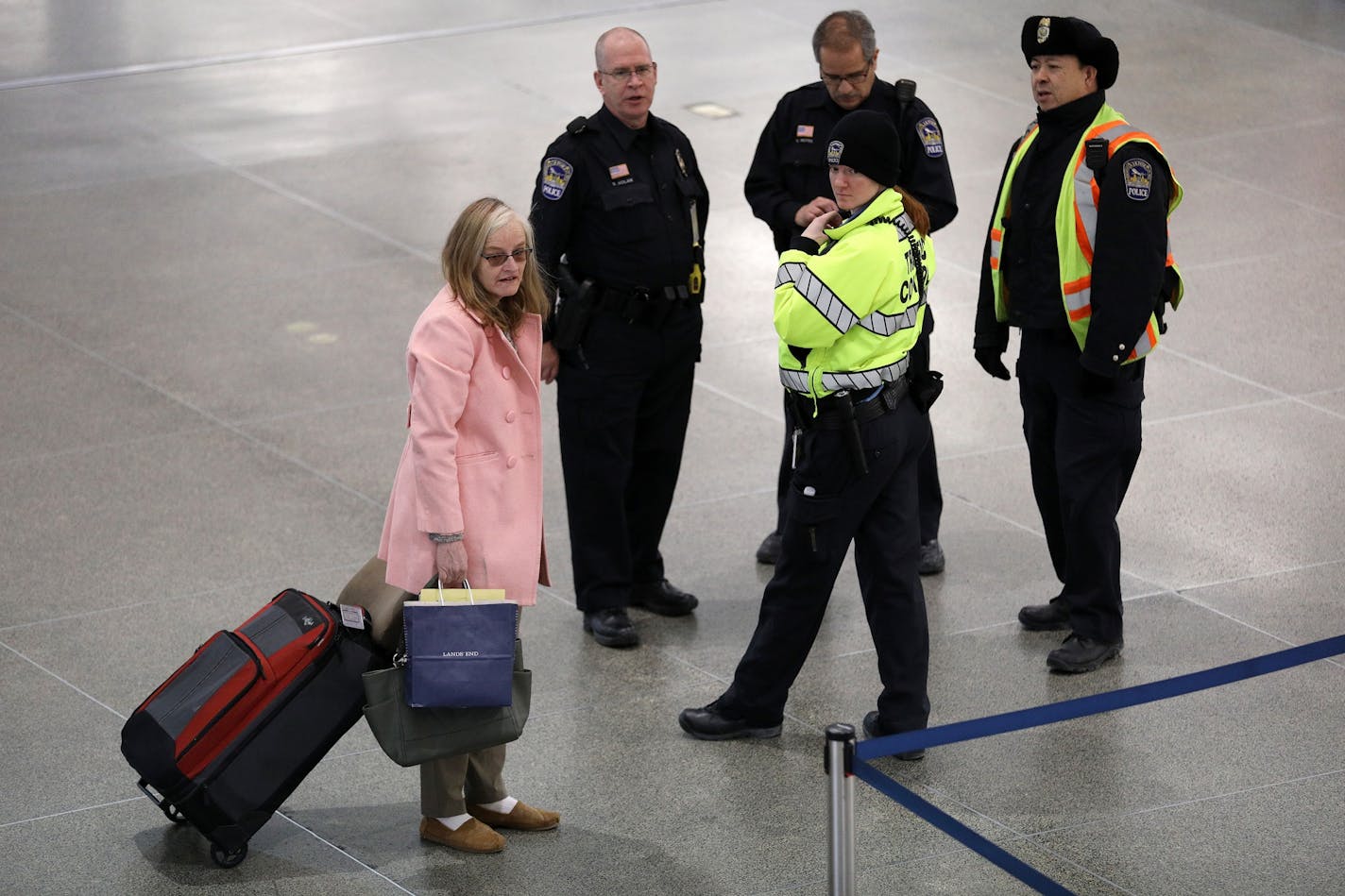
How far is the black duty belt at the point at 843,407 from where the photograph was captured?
5.06 meters

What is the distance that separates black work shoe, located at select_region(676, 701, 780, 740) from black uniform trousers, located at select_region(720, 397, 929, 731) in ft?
0.10

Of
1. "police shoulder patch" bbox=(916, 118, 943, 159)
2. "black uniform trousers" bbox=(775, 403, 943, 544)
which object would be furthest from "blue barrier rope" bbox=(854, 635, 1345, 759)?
"police shoulder patch" bbox=(916, 118, 943, 159)

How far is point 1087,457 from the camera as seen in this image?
575 cm

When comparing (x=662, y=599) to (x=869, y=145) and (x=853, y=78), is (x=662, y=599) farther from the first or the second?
(x=869, y=145)

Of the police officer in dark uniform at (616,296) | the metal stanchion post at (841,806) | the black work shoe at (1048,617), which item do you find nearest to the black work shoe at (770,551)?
the police officer in dark uniform at (616,296)

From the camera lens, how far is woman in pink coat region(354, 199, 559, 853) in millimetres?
4617

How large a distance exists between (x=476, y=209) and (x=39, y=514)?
2.98 meters

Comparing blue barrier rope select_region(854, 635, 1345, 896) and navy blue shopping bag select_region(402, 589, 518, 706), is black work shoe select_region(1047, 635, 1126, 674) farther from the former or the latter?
navy blue shopping bag select_region(402, 589, 518, 706)

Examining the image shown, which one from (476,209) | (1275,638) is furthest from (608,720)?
(1275,638)

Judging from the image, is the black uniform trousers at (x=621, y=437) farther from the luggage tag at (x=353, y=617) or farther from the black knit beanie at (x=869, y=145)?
the luggage tag at (x=353, y=617)

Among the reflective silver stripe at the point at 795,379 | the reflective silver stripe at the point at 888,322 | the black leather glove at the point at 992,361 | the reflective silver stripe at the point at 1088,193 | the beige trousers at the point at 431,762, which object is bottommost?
the beige trousers at the point at 431,762

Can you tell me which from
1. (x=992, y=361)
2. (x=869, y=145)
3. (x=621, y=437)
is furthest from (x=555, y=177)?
(x=992, y=361)

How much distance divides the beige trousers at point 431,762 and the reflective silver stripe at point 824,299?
4.19 ft

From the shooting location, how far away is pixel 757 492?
720 centimetres
